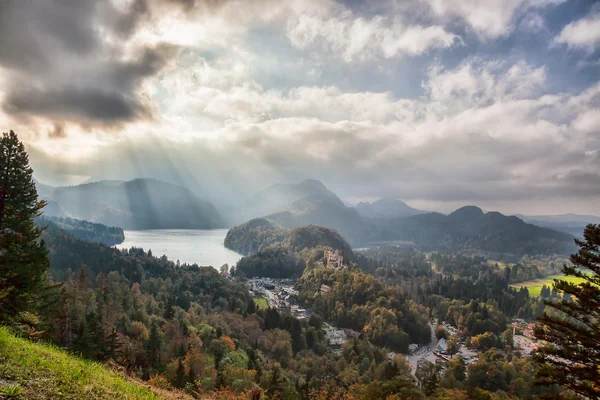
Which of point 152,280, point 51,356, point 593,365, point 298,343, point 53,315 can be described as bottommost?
point 298,343

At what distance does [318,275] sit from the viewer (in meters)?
97.9

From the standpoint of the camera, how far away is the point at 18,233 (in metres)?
15.6

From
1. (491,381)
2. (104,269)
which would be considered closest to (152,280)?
(104,269)

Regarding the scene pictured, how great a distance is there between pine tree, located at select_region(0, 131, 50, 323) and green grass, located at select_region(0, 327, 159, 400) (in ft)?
35.6

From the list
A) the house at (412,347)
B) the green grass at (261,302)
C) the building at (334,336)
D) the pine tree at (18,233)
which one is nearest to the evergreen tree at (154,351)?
the pine tree at (18,233)

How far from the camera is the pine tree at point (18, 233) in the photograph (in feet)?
49.3

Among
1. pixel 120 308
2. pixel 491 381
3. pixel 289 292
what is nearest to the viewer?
pixel 120 308

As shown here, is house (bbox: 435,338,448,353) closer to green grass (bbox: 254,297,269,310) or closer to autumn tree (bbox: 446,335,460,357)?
autumn tree (bbox: 446,335,460,357)

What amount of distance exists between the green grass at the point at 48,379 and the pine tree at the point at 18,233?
10841 mm

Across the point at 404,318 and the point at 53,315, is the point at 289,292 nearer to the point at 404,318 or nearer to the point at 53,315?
the point at 404,318

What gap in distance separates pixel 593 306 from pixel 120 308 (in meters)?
45.1

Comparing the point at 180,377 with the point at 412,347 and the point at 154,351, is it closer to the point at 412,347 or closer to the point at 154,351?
the point at 154,351

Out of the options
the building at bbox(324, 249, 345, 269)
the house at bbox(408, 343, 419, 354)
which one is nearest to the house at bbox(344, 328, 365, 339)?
the house at bbox(408, 343, 419, 354)

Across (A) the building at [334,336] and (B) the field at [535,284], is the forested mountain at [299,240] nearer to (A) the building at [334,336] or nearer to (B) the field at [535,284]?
(B) the field at [535,284]
